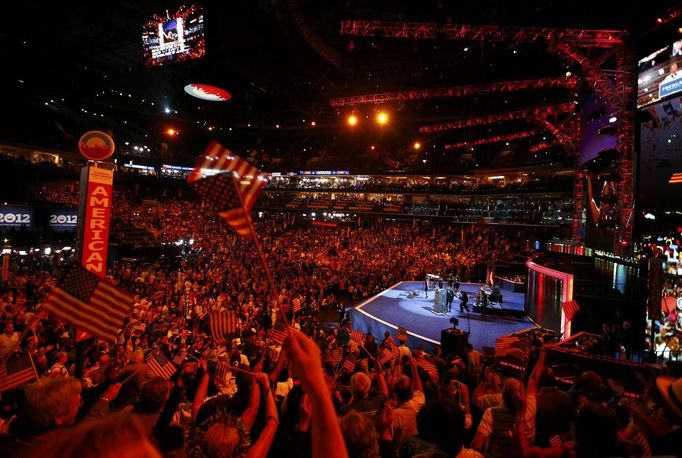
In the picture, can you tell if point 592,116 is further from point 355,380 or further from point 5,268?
point 5,268

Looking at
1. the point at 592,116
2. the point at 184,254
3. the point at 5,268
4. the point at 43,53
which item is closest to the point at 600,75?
the point at 592,116

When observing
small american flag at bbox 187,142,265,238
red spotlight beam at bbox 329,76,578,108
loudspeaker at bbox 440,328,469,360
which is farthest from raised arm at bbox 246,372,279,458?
red spotlight beam at bbox 329,76,578,108

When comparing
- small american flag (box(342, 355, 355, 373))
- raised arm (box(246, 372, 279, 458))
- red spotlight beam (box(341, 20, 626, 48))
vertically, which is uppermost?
red spotlight beam (box(341, 20, 626, 48))

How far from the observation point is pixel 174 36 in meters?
17.5

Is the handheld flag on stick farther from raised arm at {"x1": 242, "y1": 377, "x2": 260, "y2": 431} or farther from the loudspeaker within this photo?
the loudspeaker

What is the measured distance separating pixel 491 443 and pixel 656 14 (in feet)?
42.8

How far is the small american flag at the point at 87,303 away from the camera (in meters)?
4.09

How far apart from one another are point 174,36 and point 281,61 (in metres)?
5.71

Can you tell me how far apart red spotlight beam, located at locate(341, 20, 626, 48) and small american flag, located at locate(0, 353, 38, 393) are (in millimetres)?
13819

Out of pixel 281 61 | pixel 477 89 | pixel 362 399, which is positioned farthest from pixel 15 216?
pixel 362 399

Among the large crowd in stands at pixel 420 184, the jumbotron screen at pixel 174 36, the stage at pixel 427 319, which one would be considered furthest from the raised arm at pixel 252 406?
the large crowd in stands at pixel 420 184

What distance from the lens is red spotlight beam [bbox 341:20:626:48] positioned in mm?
11703

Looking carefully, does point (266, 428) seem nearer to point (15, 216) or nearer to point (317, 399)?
point (317, 399)

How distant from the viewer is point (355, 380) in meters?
3.37
